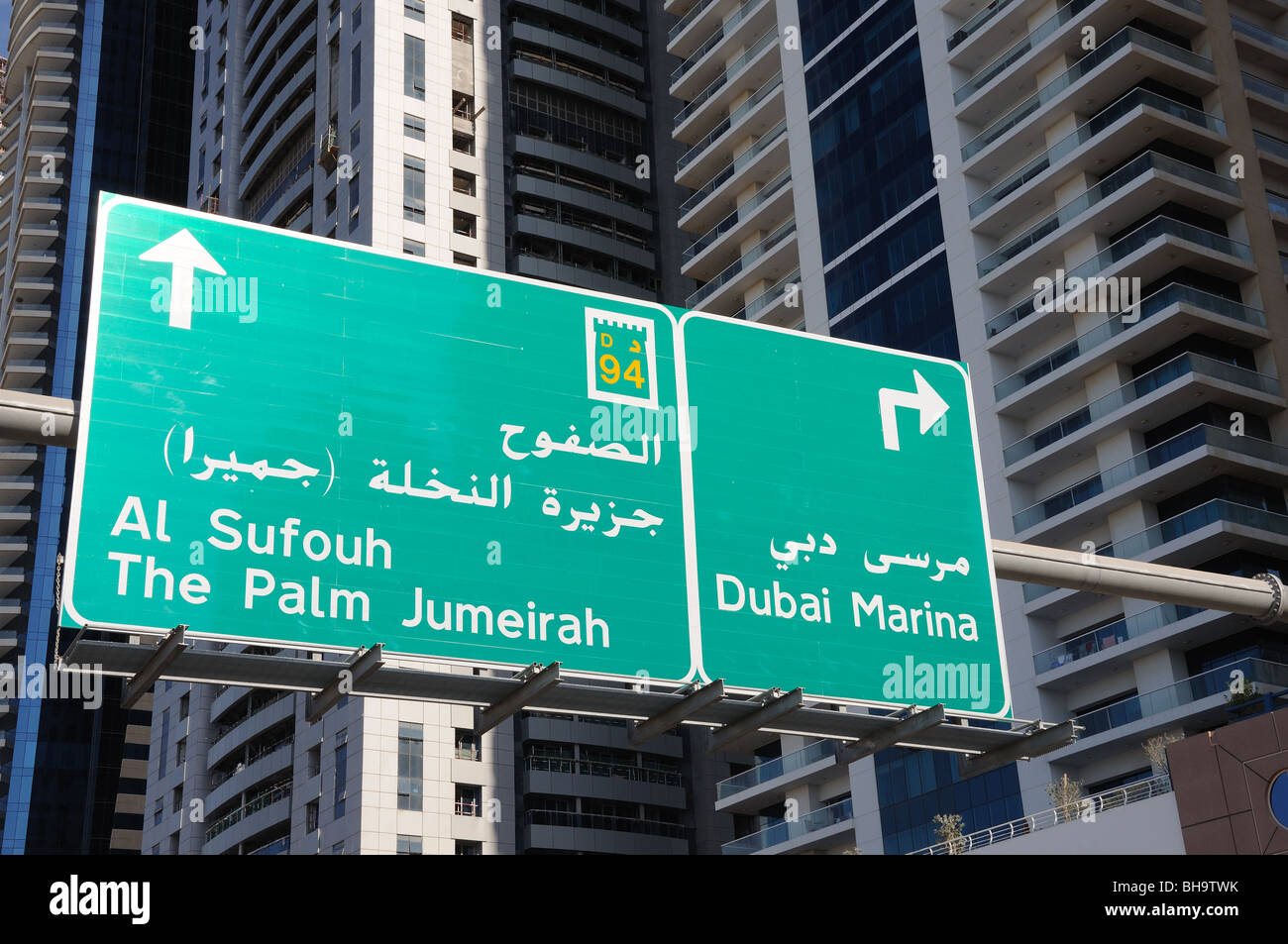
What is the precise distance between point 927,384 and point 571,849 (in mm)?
69391

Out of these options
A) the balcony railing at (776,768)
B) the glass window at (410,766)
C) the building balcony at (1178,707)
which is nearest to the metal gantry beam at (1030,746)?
the building balcony at (1178,707)

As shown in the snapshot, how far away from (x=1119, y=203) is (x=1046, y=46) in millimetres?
8905

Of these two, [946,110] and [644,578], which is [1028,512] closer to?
[946,110]

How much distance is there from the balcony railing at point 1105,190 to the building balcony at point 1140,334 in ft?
16.3

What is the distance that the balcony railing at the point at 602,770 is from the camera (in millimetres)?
80625

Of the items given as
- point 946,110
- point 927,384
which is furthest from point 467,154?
point 927,384

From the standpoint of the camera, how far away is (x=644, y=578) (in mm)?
12016

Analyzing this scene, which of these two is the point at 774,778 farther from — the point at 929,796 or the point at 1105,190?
the point at 1105,190

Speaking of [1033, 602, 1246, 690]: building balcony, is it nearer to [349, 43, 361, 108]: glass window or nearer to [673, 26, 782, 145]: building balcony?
[673, 26, 782, 145]: building balcony

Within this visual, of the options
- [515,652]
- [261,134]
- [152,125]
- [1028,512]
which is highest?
[152,125]

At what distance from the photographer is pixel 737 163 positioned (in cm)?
8919

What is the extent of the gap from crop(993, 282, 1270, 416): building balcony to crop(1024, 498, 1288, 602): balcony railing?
7.25 meters

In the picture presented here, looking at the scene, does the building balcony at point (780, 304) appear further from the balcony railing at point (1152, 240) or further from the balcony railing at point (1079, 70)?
the balcony railing at point (1152, 240)

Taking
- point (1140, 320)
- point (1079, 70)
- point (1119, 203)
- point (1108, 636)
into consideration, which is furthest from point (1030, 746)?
point (1079, 70)
